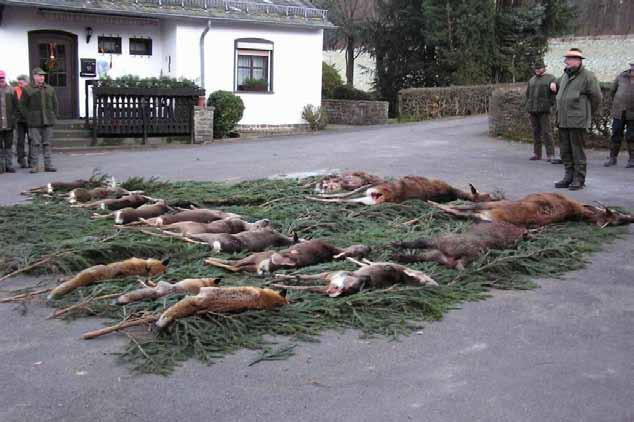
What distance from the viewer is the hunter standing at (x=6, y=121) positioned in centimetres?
1464

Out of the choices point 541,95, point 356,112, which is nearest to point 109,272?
point 541,95

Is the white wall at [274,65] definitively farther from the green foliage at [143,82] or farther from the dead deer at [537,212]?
the dead deer at [537,212]

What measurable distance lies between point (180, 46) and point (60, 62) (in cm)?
357

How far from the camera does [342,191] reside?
10828mm

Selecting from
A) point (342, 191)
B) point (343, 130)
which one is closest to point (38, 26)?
point (343, 130)

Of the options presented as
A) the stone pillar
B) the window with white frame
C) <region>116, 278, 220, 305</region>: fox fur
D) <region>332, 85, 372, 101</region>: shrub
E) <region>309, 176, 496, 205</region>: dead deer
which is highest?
the window with white frame

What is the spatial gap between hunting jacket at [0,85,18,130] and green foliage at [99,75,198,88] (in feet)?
19.1

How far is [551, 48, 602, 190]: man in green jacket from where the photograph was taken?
492 inches

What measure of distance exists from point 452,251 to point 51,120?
1016 cm

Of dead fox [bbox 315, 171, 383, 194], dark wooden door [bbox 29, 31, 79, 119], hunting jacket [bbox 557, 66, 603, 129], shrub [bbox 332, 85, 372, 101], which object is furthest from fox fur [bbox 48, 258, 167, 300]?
shrub [bbox 332, 85, 372, 101]

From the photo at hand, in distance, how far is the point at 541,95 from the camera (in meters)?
16.1

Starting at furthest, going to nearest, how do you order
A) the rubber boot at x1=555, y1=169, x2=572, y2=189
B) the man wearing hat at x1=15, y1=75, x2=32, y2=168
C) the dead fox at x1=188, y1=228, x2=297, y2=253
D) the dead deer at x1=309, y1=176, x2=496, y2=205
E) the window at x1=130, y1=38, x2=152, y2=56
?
1. the window at x1=130, y1=38, x2=152, y2=56
2. the man wearing hat at x1=15, y1=75, x2=32, y2=168
3. the rubber boot at x1=555, y1=169, x2=572, y2=189
4. the dead deer at x1=309, y1=176, x2=496, y2=205
5. the dead fox at x1=188, y1=228, x2=297, y2=253

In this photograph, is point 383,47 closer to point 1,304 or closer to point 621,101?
point 621,101

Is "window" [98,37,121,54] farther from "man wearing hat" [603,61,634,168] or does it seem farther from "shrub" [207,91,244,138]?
"man wearing hat" [603,61,634,168]
